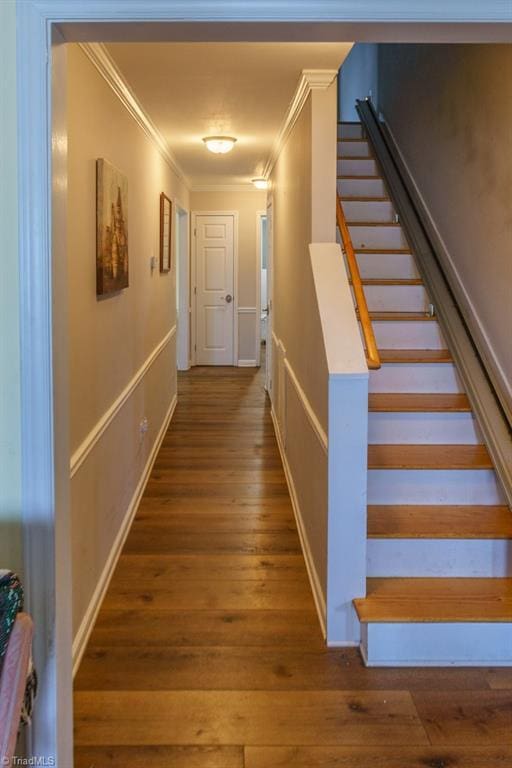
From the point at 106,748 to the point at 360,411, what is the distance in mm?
1366

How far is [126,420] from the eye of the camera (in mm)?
3695

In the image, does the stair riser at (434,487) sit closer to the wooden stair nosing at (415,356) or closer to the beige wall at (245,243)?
the wooden stair nosing at (415,356)

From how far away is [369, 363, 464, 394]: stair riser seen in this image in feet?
11.9

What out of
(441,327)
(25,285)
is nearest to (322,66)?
(441,327)

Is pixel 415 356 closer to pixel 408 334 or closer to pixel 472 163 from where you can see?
pixel 408 334

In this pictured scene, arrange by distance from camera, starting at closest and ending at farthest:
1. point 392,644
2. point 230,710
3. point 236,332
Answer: point 230,710, point 392,644, point 236,332

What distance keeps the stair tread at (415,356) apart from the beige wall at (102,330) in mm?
1421

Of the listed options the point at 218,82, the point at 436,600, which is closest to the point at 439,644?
the point at 436,600

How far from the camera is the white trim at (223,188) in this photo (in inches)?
340

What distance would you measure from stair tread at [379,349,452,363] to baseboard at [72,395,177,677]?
5.39ft

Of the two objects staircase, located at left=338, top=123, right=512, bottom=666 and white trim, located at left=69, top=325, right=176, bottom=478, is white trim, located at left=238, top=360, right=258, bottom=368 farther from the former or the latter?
staircase, located at left=338, top=123, right=512, bottom=666

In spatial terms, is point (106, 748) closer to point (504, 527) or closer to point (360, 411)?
point (360, 411)

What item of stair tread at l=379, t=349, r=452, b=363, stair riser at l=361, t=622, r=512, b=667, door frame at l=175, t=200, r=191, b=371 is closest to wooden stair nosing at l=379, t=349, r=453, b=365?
stair tread at l=379, t=349, r=452, b=363

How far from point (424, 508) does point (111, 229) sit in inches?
73.4
